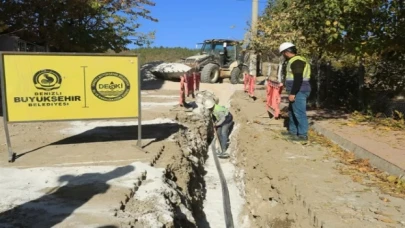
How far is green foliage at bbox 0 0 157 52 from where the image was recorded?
14859 mm

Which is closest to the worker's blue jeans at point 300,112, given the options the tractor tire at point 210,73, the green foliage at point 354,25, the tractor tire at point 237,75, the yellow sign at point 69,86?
the green foliage at point 354,25

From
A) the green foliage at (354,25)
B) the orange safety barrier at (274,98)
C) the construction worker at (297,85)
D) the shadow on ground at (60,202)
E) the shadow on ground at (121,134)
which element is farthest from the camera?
the orange safety barrier at (274,98)

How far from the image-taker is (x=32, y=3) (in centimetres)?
1475

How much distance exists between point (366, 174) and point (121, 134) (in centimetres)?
440

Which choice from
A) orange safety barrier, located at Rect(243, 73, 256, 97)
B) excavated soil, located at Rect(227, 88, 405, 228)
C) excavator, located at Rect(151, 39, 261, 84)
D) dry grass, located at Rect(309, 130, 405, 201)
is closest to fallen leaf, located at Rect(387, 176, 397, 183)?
dry grass, located at Rect(309, 130, 405, 201)

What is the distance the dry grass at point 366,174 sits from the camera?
489 cm

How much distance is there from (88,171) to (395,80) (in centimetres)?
856

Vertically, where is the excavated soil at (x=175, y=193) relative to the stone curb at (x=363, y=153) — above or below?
below

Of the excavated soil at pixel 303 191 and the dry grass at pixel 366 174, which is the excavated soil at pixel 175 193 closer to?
the excavated soil at pixel 303 191

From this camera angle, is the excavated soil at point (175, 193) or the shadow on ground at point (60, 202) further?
the excavated soil at point (175, 193)

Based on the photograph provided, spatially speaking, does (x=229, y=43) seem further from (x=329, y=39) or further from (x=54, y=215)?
(x=54, y=215)

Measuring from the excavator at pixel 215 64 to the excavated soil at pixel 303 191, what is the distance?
13.6 meters

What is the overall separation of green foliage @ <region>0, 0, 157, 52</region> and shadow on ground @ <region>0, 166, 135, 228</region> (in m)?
11.5

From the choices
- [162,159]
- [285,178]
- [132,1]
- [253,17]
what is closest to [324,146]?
[285,178]
